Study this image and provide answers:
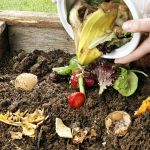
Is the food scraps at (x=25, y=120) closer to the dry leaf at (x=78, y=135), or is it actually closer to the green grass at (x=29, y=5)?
the dry leaf at (x=78, y=135)

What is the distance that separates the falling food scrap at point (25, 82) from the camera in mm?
2561

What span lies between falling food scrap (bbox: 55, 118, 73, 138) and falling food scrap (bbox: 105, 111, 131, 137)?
0.16m

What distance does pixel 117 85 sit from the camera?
2.45 m

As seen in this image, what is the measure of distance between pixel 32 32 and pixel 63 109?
0.70 meters

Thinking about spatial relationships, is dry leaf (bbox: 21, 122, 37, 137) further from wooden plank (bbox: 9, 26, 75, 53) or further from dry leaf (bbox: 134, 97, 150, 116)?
wooden plank (bbox: 9, 26, 75, 53)

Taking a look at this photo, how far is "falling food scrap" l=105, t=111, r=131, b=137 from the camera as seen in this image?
2236mm

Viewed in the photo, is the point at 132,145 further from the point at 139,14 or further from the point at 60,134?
the point at 139,14

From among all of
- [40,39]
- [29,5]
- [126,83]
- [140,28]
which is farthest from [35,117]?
[29,5]

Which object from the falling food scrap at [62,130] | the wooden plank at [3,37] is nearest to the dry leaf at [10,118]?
the falling food scrap at [62,130]

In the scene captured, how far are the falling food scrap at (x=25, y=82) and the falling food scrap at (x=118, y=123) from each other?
455 mm

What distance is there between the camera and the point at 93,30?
7.88 ft

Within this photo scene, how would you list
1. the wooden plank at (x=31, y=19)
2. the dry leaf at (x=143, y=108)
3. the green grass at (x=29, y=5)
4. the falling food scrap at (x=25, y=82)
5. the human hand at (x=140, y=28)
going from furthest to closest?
the green grass at (x=29, y=5)
the wooden plank at (x=31, y=19)
the falling food scrap at (x=25, y=82)
the dry leaf at (x=143, y=108)
the human hand at (x=140, y=28)

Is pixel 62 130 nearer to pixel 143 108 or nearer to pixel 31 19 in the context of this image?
pixel 143 108

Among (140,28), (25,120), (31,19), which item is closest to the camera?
(140,28)
